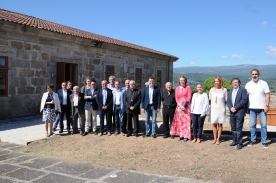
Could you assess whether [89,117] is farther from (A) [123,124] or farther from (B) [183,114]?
(B) [183,114]

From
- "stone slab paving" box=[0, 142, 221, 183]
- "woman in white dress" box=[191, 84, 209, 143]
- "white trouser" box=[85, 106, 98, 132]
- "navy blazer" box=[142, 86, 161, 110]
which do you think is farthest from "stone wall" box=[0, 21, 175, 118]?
"woman in white dress" box=[191, 84, 209, 143]

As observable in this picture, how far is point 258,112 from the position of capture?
546cm

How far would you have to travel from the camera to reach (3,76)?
8.60 metres

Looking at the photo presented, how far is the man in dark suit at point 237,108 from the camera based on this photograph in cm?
540

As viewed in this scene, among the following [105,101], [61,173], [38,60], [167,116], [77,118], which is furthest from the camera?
[38,60]

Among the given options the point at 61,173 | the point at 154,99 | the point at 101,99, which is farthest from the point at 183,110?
the point at 61,173

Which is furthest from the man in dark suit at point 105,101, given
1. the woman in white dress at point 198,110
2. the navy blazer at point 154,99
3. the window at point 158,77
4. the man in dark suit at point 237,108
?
the window at point 158,77

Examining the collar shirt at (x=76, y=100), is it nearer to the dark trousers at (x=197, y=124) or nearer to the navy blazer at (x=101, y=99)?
the navy blazer at (x=101, y=99)

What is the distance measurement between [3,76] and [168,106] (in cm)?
580

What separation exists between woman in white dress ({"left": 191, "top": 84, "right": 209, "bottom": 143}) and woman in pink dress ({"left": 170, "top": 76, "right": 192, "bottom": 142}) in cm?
16

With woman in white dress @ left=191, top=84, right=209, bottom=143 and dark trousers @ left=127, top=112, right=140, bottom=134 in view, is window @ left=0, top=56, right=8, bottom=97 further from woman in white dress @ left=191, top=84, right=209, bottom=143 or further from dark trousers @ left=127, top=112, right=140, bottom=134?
woman in white dress @ left=191, top=84, right=209, bottom=143

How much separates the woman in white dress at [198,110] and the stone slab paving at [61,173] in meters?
2.34

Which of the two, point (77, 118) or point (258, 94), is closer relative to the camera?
point (258, 94)

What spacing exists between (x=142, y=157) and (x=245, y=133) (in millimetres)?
3163
